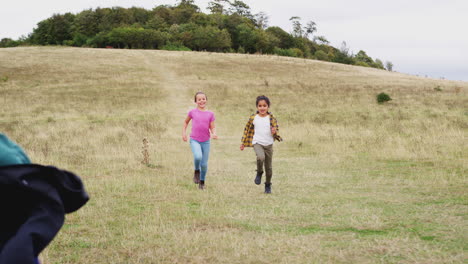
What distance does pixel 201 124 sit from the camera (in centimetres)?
890

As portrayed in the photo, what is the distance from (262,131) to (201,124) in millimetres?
1276

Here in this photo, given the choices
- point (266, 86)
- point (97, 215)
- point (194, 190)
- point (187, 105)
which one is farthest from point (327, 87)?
point (97, 215)

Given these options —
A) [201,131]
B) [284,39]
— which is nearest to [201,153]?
[201,131]

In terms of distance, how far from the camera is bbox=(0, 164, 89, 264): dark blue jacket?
197cm

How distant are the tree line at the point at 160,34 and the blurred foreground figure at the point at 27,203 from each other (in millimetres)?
77474

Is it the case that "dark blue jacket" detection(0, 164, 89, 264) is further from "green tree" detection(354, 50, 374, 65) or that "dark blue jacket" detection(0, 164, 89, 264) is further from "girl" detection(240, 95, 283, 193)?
"green tree" detection(354, 50, 374, 65)

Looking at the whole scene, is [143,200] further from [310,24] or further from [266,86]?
[310,24]

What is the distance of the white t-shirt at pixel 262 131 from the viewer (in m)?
8.77

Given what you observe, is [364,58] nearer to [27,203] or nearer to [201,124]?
[201,124]

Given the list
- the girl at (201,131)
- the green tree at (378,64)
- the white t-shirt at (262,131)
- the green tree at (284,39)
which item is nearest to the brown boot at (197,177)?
the girl at (201,131)

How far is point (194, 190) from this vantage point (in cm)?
888

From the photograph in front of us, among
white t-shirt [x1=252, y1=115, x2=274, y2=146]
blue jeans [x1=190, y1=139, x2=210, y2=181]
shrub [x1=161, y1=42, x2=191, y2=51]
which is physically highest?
shrub [x1=161, y1=42, x2=191, y2=51]

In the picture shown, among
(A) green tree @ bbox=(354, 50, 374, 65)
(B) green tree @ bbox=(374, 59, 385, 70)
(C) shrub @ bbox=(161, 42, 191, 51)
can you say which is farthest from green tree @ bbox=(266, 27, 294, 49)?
(C) shrub @ bbox=(161, 42, 191, 51)

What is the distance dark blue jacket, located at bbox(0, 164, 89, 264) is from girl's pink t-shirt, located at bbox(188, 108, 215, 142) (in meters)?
6.67
